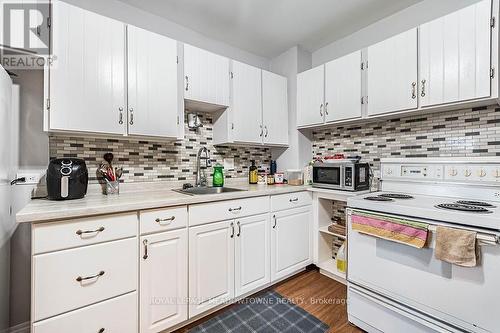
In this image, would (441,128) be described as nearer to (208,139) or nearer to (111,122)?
(208,139)

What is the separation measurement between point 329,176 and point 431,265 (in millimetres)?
1088

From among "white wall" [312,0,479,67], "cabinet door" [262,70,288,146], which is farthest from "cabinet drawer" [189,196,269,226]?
"white wall" [312,0,479,67]

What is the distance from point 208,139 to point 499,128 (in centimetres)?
236

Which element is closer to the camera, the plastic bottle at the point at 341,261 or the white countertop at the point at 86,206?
the white countertop at the point at 86,206

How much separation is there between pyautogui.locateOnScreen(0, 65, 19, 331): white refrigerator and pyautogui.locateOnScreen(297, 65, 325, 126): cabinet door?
239cm

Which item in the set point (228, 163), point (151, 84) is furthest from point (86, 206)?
point (228, 163)

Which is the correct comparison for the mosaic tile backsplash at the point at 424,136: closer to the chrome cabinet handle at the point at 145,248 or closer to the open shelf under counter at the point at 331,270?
the open shelf under counter at the point at 331,270

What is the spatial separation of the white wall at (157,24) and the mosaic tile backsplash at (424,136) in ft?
4.88

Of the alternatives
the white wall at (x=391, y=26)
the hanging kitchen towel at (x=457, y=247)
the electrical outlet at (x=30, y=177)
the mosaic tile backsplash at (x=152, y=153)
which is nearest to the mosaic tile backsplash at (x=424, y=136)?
the white wall at (x=391, y=26)

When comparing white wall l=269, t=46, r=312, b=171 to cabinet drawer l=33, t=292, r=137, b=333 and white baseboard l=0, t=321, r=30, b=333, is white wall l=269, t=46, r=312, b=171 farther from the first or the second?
white baseboard l=0, t=321, r=30, b=333

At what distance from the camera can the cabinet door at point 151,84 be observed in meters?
1.69

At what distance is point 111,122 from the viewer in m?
1.62

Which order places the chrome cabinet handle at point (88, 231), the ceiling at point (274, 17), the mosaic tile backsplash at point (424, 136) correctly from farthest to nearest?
the ceiling at point (274, 17), the mosaic tile backsplash at point (424, 136), the chrome cabinet handle at point (88, 231)

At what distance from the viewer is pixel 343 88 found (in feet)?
7.31
